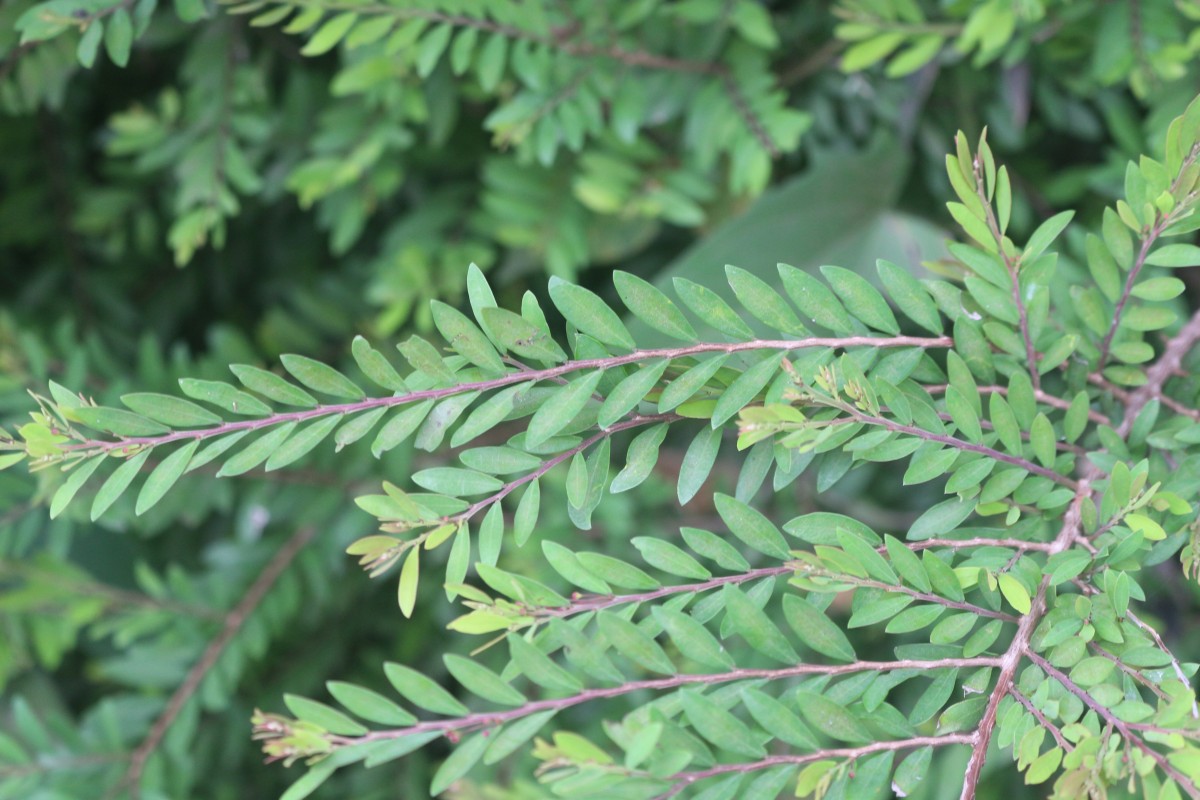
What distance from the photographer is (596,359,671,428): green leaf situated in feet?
1.56

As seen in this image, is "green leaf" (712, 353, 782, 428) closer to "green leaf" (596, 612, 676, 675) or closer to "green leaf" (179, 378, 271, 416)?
"green leaf" (596, 612, 676, 675)

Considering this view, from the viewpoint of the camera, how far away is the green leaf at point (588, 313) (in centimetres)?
49

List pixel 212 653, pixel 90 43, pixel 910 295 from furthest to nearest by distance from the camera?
pixel 212 653, pixel 90 43, pixel 910 295

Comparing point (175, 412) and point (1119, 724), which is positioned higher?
point (175, 412)

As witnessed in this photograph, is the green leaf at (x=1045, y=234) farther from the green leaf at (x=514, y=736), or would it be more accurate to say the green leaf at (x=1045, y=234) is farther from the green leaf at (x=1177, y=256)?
the green leaf at (x=514, y=736)

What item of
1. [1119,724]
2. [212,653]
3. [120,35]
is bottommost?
[212,653]

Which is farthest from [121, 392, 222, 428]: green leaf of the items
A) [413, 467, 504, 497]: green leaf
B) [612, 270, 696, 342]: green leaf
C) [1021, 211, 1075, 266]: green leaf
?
[1021, 211, 1075, 266]: green leaf

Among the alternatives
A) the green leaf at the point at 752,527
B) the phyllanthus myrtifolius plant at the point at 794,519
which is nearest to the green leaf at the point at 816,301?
the phyllanthus myrtifolius plant at the point at 794,519

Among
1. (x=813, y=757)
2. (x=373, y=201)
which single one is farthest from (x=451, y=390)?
(x=373, y=201)

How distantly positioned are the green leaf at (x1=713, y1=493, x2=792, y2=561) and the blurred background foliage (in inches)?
18.2

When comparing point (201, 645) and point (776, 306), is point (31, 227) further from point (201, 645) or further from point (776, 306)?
point (776, 306)

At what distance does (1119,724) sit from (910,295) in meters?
0.22

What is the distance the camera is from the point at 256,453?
483 mm

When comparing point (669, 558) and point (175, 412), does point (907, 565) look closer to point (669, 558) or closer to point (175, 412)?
point (669, 558)
